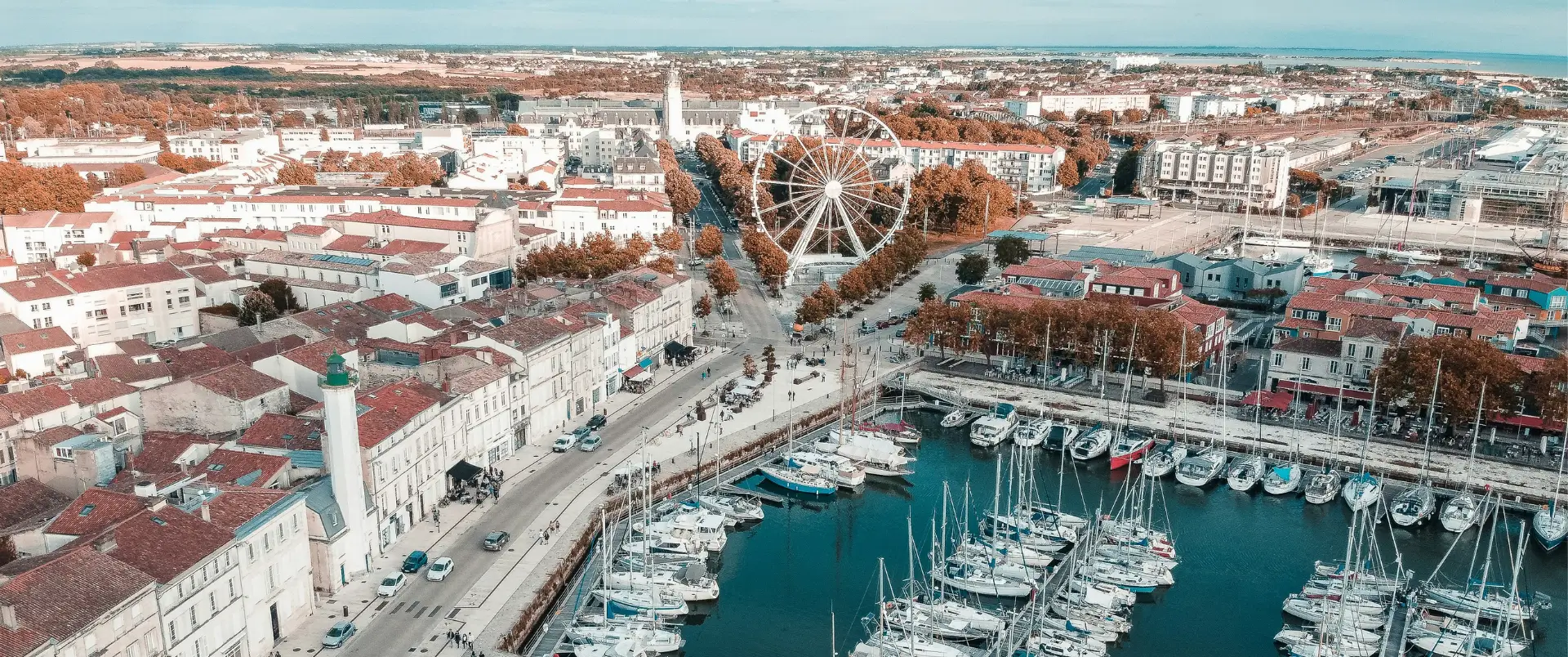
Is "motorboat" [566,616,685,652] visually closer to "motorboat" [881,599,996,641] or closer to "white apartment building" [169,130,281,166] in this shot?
"motorboat" [881,599,996,641]

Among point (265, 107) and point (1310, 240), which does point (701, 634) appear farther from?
point (265, 107)

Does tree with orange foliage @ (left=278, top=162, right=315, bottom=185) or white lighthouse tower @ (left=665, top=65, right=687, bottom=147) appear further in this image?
white lighthouse tower @ (left=665, top=65, right=687, bottom=147)

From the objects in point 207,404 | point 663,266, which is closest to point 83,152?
point 663,266

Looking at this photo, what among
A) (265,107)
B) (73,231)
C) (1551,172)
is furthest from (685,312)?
(265,107)

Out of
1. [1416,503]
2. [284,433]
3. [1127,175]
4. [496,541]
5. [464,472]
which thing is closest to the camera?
[496,541]

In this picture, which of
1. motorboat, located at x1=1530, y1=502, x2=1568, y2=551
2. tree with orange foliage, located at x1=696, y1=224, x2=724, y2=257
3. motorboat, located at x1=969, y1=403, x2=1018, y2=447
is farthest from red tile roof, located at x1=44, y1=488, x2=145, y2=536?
tree with orange foliage, located at x1=696, y1=224, x2=724, y2=257

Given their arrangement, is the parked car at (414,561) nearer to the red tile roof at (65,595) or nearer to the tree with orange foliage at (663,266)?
the red tile roof at (65,595)

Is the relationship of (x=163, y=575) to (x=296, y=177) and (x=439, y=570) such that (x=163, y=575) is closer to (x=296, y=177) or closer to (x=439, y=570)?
(x=439, y=570)
